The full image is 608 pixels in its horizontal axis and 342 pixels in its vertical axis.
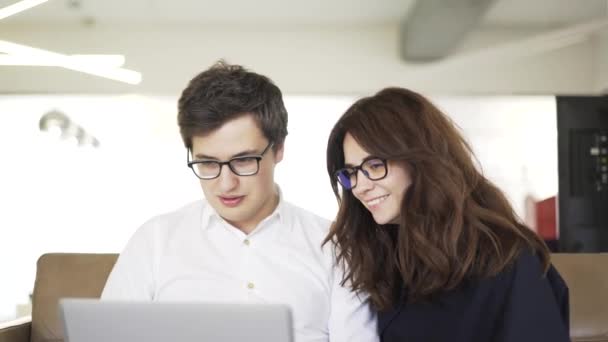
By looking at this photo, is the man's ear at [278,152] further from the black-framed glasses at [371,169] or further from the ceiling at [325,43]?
the ceiling at [325,43]

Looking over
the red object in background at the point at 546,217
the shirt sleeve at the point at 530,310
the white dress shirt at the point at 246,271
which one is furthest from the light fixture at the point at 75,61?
the shirt sleeve at the point at 530,310

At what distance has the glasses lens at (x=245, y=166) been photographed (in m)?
1.67

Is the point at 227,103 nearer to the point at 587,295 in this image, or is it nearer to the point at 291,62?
Result: the point at 587,295

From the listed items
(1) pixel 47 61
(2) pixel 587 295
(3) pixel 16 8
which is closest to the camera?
(2) pixel 587 295

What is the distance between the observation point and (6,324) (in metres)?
2.02

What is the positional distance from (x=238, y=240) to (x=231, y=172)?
0.23m

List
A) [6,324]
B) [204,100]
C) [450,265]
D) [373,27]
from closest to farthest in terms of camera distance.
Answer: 1. [450,265]
2. [204,100]
3. [6,324]
4. [373,27]

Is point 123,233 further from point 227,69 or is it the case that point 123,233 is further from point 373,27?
point 227,69

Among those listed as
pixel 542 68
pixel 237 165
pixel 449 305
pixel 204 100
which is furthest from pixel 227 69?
pixel 542 68

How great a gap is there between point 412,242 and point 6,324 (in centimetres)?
131

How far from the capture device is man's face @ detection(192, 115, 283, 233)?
5.42 ft

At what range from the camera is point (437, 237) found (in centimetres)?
156

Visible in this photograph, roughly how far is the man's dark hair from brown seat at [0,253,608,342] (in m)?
0.68

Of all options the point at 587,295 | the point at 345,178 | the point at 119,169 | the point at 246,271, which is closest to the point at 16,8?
the point at 119,169
